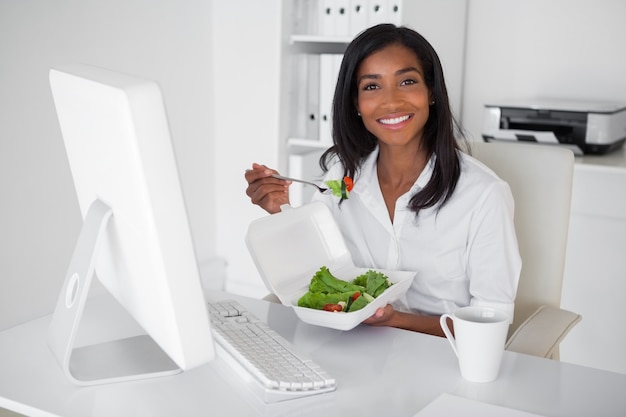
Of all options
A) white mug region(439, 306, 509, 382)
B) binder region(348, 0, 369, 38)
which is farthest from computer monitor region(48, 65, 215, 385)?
binder region(348, 0, 369, 38)

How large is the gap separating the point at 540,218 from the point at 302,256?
1.88 ft

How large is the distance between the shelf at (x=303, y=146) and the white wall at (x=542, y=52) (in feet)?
1.88

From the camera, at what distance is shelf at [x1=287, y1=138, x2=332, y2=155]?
2938 mm

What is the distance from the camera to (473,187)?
168 centimetres

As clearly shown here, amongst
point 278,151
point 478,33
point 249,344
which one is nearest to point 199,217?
point 278,151

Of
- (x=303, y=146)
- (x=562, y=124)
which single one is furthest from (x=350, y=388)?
(x=303, y=146)

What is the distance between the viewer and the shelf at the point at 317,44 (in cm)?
283

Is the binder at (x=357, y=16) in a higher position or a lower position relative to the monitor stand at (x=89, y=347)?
higher

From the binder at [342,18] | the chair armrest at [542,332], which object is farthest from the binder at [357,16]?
the chair armrest at [542,332]

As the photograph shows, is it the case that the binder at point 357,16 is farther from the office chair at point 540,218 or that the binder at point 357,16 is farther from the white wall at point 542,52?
the office chair at point 540,218

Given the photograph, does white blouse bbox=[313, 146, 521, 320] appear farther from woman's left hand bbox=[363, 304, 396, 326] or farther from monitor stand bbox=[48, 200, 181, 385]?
monitor stand bbox=[48, 200, 181, 385]

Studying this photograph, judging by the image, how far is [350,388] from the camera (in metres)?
1.10

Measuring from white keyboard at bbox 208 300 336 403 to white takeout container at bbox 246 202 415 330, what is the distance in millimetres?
92

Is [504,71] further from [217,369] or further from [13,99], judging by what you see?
[217,369]
